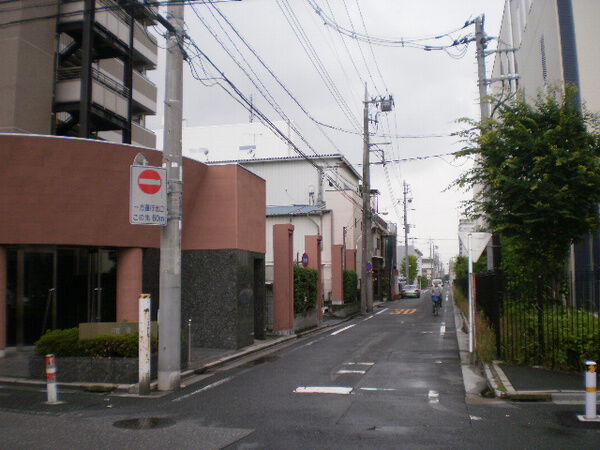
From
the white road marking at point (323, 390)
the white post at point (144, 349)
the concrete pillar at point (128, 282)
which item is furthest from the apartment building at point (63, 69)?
the white road marking at point (323, 390)

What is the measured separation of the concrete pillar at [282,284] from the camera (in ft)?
70.0

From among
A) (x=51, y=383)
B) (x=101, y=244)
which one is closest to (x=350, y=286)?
(x=101, y=244)

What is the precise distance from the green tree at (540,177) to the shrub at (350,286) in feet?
75.8

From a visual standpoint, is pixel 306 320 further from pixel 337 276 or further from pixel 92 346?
pixel 92 346

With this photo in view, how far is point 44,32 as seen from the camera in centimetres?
2280

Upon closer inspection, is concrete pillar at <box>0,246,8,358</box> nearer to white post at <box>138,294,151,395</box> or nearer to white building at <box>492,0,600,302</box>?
white post at <box>138,294,151,395</box>

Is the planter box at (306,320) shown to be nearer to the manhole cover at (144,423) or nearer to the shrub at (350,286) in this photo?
the shrub at (350,286)

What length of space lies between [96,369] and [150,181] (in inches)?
152

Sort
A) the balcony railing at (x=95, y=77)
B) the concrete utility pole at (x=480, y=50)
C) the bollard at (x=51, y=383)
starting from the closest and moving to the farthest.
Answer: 1. the bollard at (x=51, y=383)
2. the concrete utility pole at (x=480, y=50)
3. the balcony railing at (x=95, y=77)

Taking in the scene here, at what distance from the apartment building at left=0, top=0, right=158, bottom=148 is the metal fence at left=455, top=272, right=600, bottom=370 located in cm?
1562

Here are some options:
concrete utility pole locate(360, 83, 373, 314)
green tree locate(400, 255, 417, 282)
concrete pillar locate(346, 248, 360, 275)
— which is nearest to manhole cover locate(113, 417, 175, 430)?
concrete utility pole locate(360, 83, 373, 314)

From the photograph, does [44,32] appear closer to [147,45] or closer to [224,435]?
[147,45]

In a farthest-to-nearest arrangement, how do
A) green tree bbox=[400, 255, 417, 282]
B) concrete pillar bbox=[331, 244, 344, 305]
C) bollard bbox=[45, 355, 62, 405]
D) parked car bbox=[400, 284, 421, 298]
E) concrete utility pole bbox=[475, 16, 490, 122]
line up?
green tree bbox=[400, 255, 417, 282], parked car bbox=[400, 284, 421, 298], concrete pillar bbox=[331, 244, 344, 305], concrete utility pole bbox=[475, 16, 490, 122], bollard bbox=[45, 355, 62, 405]

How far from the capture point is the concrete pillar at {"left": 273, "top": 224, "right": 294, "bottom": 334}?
840 inches
